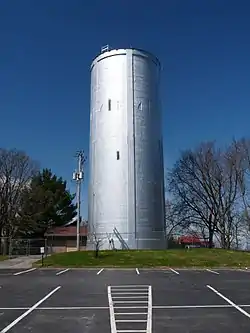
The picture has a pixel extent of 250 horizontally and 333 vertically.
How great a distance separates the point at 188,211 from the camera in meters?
54.5

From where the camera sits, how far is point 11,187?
2215 inches

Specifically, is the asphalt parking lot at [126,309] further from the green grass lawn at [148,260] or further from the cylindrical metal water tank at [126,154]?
the cylindrical metal water tank at [126,154]

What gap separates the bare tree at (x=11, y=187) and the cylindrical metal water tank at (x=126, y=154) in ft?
54.6

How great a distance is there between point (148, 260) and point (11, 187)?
29.3 meters

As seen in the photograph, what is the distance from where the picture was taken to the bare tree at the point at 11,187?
55.6 meters

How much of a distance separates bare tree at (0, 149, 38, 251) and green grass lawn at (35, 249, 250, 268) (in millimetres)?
22335

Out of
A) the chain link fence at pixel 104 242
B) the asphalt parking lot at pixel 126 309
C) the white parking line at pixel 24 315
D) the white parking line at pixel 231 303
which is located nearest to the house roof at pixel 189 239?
the chain link fence at pixel 104 242

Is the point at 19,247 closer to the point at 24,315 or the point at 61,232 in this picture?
the point at 61,232

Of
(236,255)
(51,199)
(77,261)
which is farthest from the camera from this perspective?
(51,199)

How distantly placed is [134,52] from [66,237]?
3087 centimetres

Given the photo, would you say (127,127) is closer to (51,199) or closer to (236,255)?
(236,255)

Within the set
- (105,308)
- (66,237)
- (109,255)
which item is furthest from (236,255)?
(66,237)

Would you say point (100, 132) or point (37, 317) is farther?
point (100, 132)

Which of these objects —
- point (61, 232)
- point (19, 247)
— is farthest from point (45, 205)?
point (19, 247)
